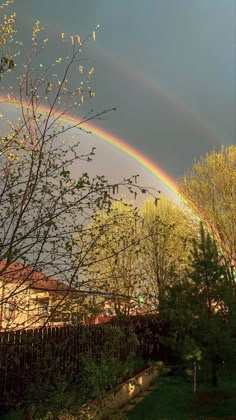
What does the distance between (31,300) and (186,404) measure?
7950mm

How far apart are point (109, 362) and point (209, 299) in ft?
14.7

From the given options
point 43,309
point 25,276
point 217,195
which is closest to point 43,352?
point 43,309

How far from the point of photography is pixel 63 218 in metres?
3.31

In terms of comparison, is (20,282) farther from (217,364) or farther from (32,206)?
(217,364)

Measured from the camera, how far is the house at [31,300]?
3.16m

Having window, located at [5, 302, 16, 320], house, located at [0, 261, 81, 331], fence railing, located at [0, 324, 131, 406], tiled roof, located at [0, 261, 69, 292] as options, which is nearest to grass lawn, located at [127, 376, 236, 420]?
fence railing, located at [0, 324, 131, 406]

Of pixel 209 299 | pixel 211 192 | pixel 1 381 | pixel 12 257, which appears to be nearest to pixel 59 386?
pixel 1 381

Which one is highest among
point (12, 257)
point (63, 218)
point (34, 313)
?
point (63, 218)

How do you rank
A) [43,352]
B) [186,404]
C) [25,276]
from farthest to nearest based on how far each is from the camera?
1. [186,404]
2. [43,352]
3. [25,276]

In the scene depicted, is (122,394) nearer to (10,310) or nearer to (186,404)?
(186,404)

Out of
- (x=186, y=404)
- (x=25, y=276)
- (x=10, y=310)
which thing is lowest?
(x=186, y=404)

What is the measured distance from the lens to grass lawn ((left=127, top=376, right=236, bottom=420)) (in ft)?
29.2

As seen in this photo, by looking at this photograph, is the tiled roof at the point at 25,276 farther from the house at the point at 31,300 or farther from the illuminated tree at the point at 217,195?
the illuminated tree at the point at 217,195

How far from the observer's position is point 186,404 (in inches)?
395
